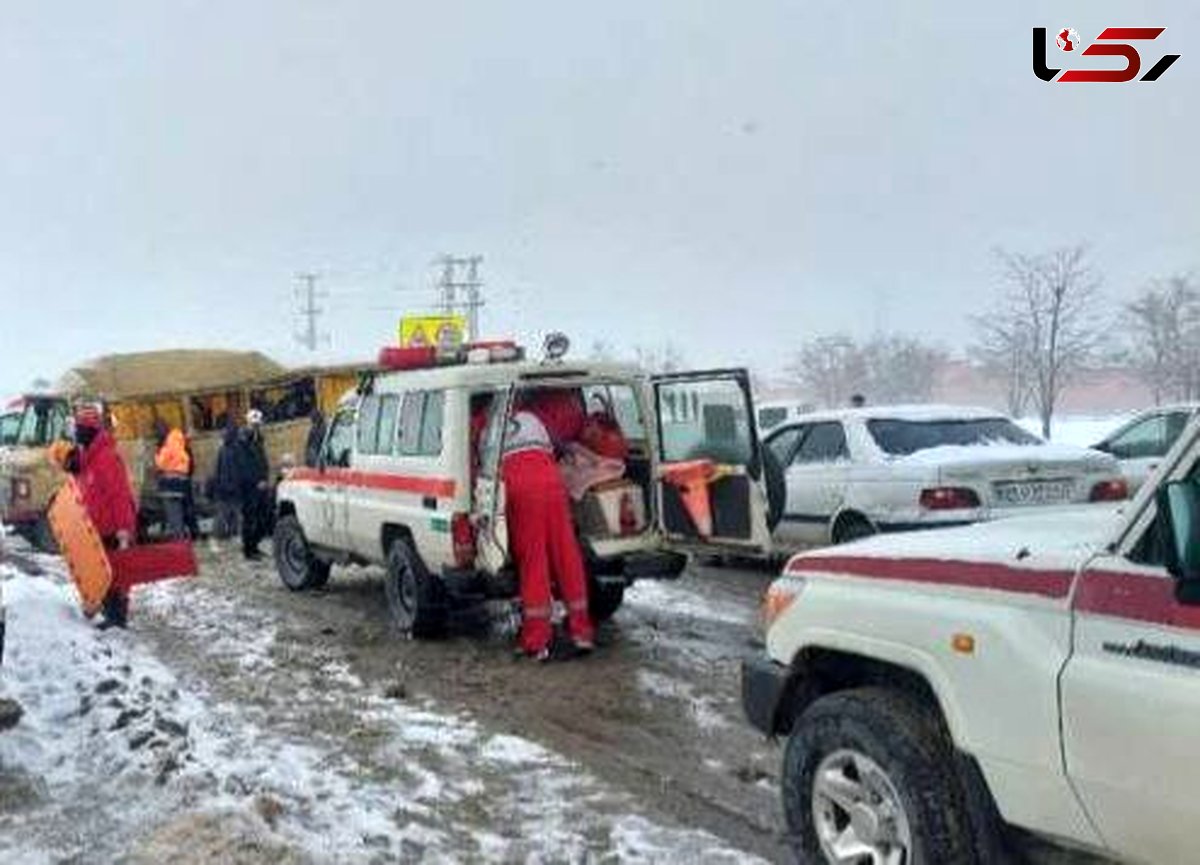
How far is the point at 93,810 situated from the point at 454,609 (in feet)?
17.1

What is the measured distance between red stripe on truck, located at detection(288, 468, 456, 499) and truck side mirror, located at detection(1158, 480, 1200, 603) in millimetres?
6843

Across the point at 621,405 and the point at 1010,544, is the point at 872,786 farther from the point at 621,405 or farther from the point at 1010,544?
the point at 621,405

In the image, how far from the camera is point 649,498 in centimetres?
1042

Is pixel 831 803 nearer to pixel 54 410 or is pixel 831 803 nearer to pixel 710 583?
pixel 710 583

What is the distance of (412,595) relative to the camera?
34.5 feet

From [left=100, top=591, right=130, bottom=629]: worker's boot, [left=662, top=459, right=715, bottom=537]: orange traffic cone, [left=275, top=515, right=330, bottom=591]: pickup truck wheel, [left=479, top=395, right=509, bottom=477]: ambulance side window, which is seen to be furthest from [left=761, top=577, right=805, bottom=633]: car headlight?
[left=275, top=515, right=330, bottom=591]: pickup truck wheel

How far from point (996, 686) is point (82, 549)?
27.8ft

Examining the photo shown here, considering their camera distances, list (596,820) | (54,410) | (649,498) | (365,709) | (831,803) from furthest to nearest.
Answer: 1. (54,410)
2. (649,498)
3. (365,709)
4. (596,820)
5. (831,803)

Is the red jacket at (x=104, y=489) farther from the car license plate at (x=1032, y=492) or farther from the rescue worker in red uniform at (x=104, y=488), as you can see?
the car license plate at (x=1032, y=492)

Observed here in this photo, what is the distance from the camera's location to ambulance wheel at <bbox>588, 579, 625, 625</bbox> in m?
11.0

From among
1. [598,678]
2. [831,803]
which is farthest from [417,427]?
[831,803]

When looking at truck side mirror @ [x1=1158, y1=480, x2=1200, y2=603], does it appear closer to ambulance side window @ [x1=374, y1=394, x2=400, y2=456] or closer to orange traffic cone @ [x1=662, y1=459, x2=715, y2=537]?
orange traffic cone @ [x1=662, y1=459, x2=715, y2=537]

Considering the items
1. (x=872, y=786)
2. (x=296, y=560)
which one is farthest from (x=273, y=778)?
(x=296, y=560)

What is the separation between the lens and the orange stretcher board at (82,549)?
10.6 meters
